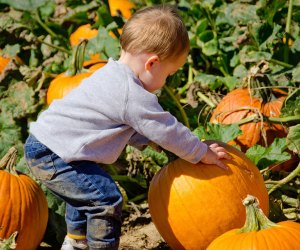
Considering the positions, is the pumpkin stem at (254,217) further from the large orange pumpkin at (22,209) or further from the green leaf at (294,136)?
the large orange pumpkin at (22,209)

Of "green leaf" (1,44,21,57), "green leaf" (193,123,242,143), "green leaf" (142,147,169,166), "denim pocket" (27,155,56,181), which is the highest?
"denim pocket" (27,155,56,181)

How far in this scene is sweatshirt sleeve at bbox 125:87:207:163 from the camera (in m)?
3.11

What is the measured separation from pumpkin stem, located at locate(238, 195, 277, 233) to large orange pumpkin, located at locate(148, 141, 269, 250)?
346mm

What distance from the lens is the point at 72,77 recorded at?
15.5ft

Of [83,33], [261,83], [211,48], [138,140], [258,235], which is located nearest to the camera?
[258,235]

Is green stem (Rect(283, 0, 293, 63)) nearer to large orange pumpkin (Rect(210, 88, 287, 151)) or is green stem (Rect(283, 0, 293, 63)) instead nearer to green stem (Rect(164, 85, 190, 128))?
large orange pumpkin (Rect(210, 88, 287, 151))

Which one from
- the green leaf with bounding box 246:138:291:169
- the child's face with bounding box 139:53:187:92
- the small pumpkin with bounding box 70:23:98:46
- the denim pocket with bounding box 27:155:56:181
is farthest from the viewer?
the small pumpkin with bounding box 70:23:98:46

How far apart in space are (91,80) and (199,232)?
804mm

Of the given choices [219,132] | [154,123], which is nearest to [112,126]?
[154,123]

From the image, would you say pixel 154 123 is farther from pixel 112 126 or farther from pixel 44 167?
pixel 44 167

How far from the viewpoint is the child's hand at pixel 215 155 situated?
3301 mm

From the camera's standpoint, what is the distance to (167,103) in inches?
190

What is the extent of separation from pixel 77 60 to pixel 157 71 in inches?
63.3

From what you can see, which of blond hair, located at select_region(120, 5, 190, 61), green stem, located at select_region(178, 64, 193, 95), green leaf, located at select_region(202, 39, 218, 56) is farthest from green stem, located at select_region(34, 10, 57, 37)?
blond hair, located at select_region(120, 5, 190, 61)
